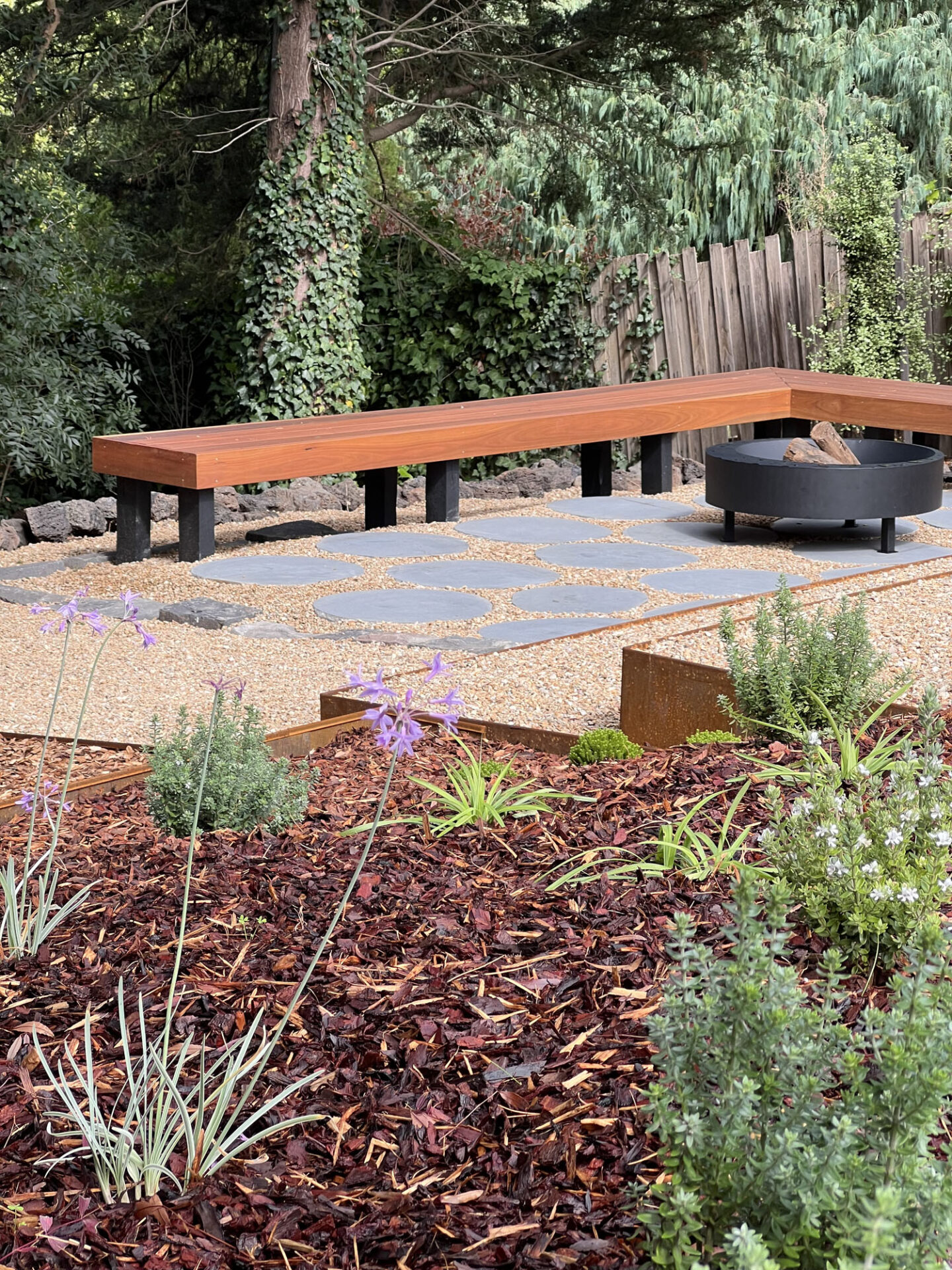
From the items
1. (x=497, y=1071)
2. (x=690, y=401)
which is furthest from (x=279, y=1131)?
(x=690, y=401)

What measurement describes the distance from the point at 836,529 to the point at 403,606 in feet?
9.90

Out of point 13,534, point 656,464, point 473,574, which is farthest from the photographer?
point 656,464

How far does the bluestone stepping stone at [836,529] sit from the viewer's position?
7633 mm

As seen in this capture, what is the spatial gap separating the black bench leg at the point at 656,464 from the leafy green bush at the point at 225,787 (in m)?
6.39

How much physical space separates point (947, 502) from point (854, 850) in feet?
23.3

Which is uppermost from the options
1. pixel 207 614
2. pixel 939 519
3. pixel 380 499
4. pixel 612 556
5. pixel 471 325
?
pixel 471 325

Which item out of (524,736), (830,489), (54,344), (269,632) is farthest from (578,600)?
(54,344)

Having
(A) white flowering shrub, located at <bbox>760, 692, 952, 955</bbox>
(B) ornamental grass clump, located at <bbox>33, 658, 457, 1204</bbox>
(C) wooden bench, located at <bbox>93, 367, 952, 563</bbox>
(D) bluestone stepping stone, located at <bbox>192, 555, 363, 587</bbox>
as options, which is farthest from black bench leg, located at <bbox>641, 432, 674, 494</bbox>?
(B) ornamental grass clump, located at <bbox>33, 658, 457, 1204</bbox>

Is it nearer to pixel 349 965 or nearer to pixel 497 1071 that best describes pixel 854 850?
pixel 497 1071

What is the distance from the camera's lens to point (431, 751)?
131 inches

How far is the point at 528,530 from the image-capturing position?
7.76m

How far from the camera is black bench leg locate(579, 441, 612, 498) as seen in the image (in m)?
8.83

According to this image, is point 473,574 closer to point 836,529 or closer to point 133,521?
point 133,521

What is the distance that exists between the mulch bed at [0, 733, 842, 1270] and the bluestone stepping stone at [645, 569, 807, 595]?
3.29 m
